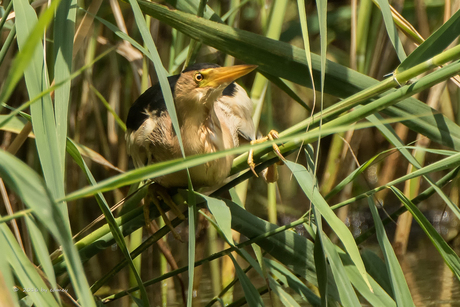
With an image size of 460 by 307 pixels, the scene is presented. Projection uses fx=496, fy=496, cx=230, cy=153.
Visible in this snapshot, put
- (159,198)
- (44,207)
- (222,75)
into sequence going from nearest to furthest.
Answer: (44,207)
(222,75)
(159,198)

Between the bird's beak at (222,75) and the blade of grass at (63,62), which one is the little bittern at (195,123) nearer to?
the bird's beak at (222,75)

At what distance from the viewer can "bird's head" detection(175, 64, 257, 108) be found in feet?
4.16

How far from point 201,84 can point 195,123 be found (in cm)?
11

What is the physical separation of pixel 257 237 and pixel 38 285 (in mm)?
466

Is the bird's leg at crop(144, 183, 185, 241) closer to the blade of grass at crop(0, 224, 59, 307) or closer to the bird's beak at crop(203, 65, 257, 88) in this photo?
the bird's beak at crop(203, 65, 257, 88)

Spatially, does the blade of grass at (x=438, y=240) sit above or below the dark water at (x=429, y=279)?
above

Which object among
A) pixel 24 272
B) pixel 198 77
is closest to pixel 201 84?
pixel 198 77

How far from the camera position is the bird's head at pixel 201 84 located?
127 centimetres

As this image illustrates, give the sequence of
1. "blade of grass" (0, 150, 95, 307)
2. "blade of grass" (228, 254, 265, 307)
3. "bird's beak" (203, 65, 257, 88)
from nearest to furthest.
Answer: "blade of grass" (0, 150, 95, 307), "blade of grass" (228, 254, 265, 307), "bird's beak" (203, 65, 257, 88)

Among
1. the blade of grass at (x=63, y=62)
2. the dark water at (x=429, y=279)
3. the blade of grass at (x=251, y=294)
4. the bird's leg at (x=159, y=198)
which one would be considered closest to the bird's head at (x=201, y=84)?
the bird's leg at (x=159, y=198)

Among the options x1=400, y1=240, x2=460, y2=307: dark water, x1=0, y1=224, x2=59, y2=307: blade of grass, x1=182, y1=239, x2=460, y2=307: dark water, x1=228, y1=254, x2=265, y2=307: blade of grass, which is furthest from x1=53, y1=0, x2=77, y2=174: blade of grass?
x1=400, y1=240, x2=460, y2=307: dark water

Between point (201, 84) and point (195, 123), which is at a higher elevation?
point (201, 84)

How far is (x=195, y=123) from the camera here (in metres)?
1.36

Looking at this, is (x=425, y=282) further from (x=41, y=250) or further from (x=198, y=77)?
(x=41, y=250)
